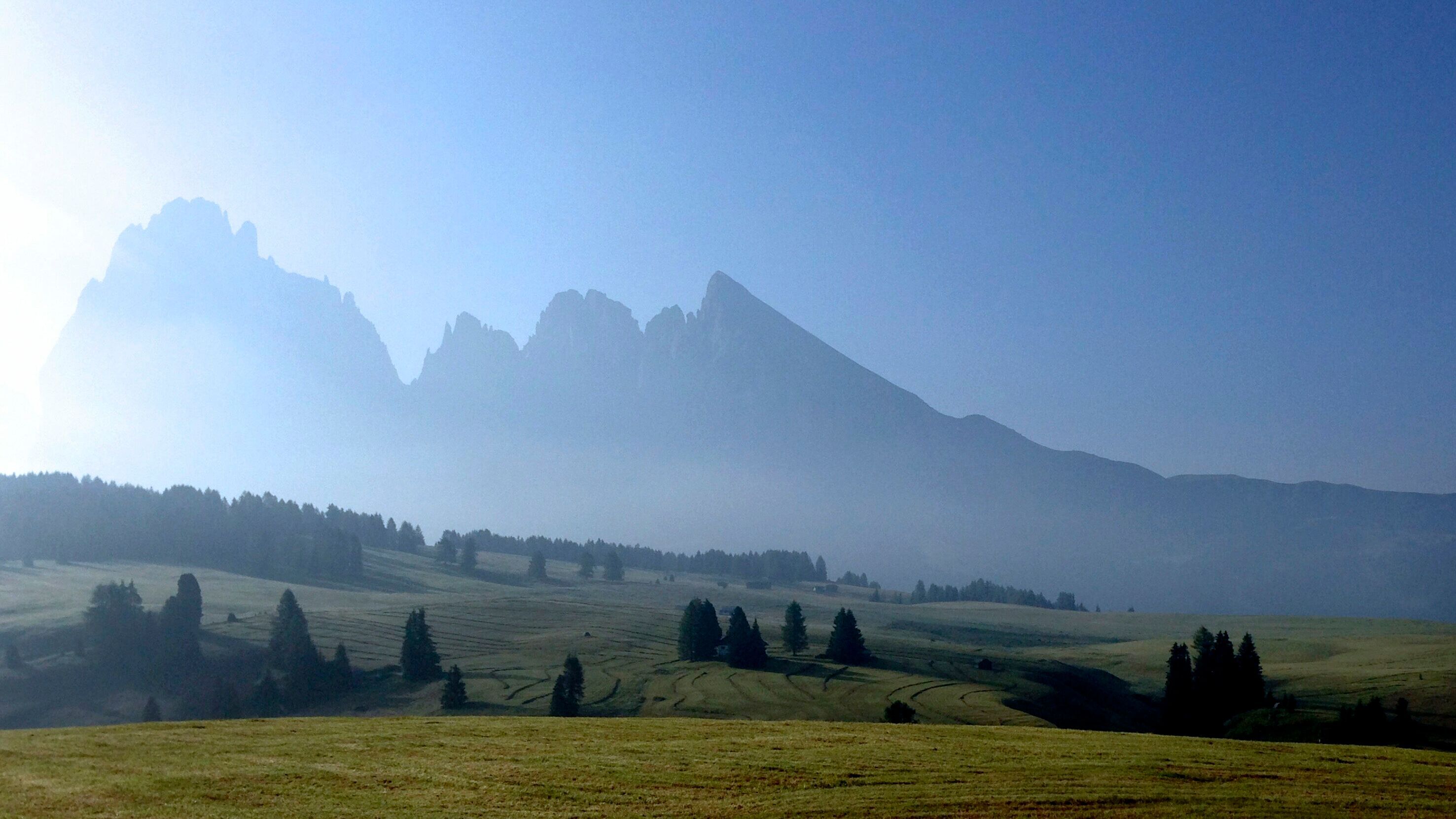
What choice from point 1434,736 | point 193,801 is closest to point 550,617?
point 1434,736

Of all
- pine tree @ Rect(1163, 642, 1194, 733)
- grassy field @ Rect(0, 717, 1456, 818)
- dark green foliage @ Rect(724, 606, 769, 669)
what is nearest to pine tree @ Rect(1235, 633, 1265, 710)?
pine tree @ Rect(1163, 642, 1194, 733)

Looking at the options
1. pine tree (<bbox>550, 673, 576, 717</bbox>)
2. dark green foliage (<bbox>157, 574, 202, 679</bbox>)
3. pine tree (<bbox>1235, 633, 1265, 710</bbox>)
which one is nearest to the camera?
pine tree (<bbox>1235, 633, 1265, 710</bbox>)

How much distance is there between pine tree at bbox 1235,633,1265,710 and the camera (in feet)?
294

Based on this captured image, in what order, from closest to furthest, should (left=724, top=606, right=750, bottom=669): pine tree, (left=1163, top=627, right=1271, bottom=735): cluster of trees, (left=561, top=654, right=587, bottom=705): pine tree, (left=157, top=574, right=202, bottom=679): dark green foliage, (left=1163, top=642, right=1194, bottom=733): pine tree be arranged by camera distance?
1. (left=1163, top=627, right=1271, bottom=735): cluster of trees
2. (left=1163, top=642, right=1194, bottom=733): pine tree
3. (left=561, top=654, right=587, bottom=705): pine tree
4. (left=724, top=606, right=750, bottom=669): pine tree
5. (left=157, top=574, right=202, bottom=679): dark green foliage

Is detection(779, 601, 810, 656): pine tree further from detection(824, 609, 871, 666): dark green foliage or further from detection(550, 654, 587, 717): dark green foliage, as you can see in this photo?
detection(550, 654, 587, 717): dark green foliage

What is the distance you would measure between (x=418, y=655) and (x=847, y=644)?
190ft

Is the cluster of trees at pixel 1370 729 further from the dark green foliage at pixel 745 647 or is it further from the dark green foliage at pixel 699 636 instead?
the dark green foliage at pixel 699 636

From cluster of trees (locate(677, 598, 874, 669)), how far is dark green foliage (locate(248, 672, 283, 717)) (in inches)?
2031

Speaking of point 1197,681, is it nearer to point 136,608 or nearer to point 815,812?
point 815,812

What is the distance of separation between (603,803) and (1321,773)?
2676cm

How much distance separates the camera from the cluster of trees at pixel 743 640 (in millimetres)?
119500

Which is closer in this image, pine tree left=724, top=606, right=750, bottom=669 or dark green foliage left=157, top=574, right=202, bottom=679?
pine tree left=724, top=606, right=750, bottom=669

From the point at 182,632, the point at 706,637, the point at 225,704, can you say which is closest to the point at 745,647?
the point at 706,637

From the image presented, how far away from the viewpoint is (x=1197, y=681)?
295 feet
